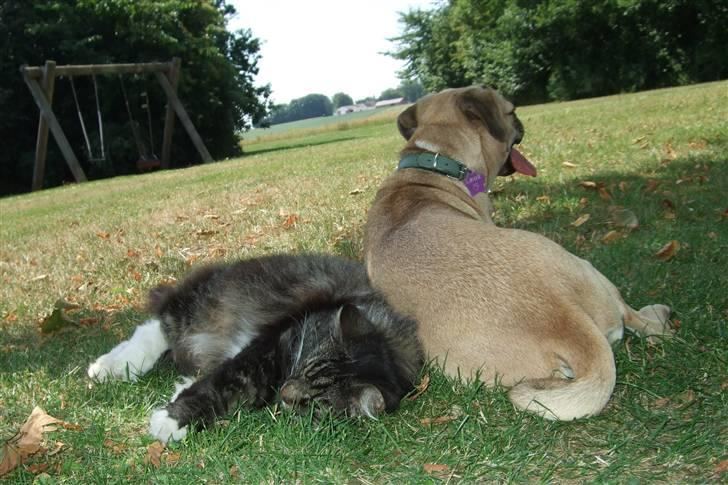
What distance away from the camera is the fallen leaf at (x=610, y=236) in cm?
525

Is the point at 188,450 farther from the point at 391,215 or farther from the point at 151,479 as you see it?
the point at 391,215

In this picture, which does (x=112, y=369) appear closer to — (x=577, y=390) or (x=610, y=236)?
(x=577, y=390)

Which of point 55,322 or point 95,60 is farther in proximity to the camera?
point 95,60

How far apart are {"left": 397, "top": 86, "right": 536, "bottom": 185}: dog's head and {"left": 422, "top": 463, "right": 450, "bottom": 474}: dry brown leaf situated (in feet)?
8.02

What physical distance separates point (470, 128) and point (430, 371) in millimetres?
2048

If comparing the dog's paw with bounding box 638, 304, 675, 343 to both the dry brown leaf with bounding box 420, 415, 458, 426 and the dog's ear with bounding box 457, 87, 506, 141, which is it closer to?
the dry brown leaf with bounding box 420, 415, 458, 426

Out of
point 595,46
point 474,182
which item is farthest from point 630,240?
point 595,46

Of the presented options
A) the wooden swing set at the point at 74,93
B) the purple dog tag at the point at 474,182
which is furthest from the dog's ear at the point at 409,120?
the wooden swing set at the point at 74,93

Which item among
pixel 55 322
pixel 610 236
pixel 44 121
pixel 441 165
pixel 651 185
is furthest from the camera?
pixel 44 121

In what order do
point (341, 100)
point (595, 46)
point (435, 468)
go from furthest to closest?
point (341, 100) < point (595, 46) < point (435, 468)

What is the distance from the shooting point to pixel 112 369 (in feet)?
11.9

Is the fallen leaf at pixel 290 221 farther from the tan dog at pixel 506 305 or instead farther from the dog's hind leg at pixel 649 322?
the dog's hind leg at pixel 649 322

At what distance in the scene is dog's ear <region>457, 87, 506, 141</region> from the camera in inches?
176

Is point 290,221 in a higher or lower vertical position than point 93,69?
lower
